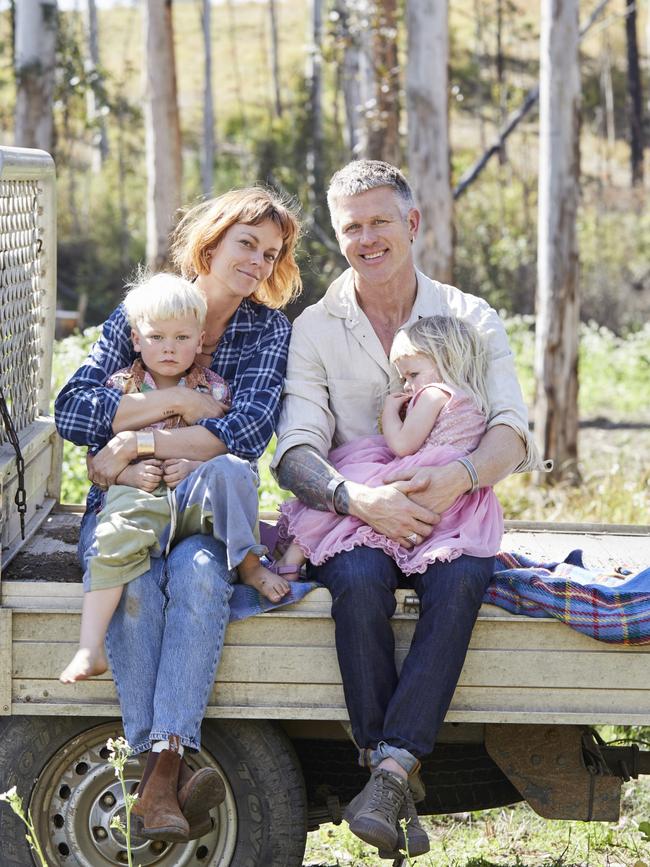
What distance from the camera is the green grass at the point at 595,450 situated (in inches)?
261

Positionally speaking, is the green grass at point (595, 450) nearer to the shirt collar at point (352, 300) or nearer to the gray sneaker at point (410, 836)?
the shirt collar at point (352, 300)

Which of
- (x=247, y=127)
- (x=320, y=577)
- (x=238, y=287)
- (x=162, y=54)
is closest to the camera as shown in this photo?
(x=320, y=577)

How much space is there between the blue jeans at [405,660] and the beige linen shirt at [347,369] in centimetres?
68

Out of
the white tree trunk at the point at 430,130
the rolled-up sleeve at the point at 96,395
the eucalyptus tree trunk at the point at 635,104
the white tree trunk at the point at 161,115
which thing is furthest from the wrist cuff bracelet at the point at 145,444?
the eucalyptus tree trunk at the point at 635,104

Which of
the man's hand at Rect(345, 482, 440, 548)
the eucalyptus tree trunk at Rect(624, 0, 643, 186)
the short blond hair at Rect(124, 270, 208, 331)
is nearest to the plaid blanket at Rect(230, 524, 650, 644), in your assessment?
the man's hand at Rect(345, 482, 440, 548)

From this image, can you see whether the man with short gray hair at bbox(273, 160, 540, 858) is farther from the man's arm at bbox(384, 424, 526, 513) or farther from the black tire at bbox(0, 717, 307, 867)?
the black tire at bbox(0, 717, 307, 867)

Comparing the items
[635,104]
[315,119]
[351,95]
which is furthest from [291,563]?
[635,104]

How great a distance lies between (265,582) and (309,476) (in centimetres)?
47

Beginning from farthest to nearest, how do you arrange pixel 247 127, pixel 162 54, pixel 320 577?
pixel 247 127
pixel 162 54
pixel 320 577

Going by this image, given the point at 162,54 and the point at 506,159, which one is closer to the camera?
the point at 162,54

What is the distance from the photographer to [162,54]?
10.6m

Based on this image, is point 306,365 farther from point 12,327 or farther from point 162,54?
point 162,54

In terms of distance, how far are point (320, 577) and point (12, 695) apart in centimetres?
91

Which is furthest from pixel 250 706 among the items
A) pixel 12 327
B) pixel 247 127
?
pixel 247 127
